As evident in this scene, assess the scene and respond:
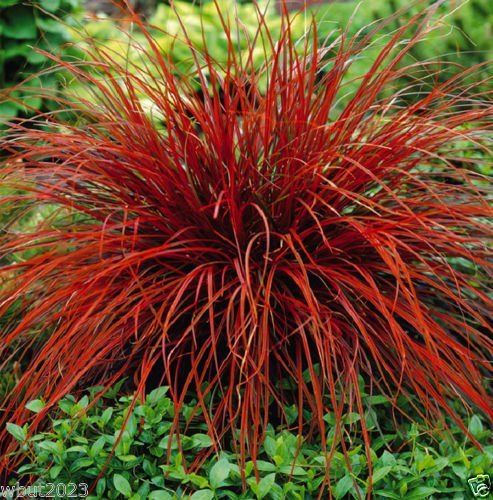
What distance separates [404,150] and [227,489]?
119cm

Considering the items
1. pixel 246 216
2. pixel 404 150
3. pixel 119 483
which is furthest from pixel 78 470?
pixel 404 150

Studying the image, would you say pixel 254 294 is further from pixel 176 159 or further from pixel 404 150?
pixel 404 150

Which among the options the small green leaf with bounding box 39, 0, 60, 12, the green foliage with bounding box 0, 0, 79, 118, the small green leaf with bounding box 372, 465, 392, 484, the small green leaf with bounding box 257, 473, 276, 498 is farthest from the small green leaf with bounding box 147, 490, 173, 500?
the small green leaf with bounding box 39, 0, 60, 12

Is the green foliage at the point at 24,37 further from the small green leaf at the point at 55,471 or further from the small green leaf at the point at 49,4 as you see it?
the small green leaf at the point at 55,471

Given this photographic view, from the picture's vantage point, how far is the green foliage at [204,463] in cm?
193

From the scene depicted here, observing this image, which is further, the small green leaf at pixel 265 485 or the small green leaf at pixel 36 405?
the small green leaf at pixel 36 405

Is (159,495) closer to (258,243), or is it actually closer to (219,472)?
(219,472)

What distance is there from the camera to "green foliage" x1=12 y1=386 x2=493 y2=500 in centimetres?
193

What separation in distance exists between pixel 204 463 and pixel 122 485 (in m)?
0.25

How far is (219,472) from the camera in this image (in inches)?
74.6

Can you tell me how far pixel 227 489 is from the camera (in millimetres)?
2004

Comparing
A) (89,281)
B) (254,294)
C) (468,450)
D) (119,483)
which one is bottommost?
(468,450)

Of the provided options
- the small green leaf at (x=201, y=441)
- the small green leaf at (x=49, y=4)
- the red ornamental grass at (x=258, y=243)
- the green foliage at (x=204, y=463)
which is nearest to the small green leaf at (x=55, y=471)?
the green foliage at (x=204, y=463)

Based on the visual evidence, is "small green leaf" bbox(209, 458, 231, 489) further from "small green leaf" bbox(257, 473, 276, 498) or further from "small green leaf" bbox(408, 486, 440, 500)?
"small green leaf" bbox(408, 486, 440, 500)
